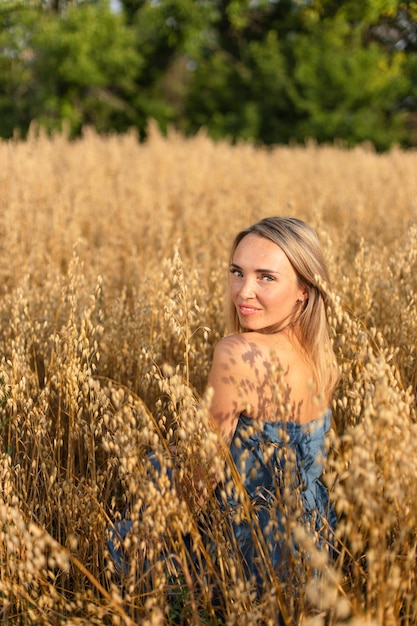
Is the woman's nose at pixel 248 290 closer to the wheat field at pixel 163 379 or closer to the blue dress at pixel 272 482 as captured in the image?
the wheat field at pixel 163 379

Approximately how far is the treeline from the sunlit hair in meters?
13.2

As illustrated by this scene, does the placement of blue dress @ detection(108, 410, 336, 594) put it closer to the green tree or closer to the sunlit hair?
the sunlit hair

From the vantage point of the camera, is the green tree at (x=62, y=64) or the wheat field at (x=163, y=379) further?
the green tree at (x=62, y=64)

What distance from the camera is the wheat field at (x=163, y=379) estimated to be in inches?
52.4

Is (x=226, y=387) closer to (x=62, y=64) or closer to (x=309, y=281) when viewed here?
(x=309, y=281)

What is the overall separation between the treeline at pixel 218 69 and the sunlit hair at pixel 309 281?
521 inches

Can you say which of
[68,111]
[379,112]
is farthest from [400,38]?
[68,111]

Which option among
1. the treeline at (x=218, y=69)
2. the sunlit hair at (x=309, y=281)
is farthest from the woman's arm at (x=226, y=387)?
the treeline at (x=218, y=69)

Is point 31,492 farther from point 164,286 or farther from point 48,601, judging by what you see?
point 164,286

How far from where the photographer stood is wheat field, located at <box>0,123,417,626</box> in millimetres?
1330

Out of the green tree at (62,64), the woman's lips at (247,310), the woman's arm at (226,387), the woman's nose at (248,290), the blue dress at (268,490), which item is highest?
the green tree at (62,64)

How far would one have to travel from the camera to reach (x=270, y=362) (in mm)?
1736

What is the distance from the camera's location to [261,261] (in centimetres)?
187

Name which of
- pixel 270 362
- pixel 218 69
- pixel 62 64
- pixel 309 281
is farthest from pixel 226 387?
pixel 218 69
